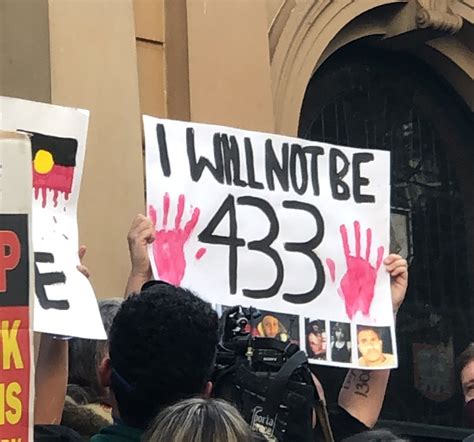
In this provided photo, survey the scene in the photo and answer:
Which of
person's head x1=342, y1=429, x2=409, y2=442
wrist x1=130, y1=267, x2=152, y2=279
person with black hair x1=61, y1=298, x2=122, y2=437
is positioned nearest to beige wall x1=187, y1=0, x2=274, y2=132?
wrist x1=130, y1=267, x2=152, y2=279

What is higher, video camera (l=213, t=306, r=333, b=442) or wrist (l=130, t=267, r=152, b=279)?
wrist (l=130, t=267, r=152, b=279)

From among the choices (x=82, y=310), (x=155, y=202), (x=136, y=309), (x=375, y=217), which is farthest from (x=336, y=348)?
(x=136, y=309)

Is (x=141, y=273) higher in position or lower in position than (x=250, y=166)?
lower

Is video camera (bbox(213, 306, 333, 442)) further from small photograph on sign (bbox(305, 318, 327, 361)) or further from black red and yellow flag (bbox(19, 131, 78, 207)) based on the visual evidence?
small photograph on sign (bbox(305, 318, 327, 361))

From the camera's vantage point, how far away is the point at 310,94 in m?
6.55

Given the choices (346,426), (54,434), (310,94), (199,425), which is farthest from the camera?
(310,94)

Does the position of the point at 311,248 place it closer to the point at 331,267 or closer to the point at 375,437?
the point at 331,267

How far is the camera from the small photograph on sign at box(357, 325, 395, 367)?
3973 mm

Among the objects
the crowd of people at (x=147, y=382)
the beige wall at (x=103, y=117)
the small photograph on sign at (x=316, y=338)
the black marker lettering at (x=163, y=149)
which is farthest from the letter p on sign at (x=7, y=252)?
the beige wall at (x=103, y=117)

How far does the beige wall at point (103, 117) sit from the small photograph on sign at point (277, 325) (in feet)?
3.33

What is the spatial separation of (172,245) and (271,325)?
396mm

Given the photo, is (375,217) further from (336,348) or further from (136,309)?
(136,309)

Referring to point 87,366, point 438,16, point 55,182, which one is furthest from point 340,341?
point 438,16

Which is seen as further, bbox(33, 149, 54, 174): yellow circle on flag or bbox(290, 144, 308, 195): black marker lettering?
bbox(290, 144, 308, 195): black marker lettering
